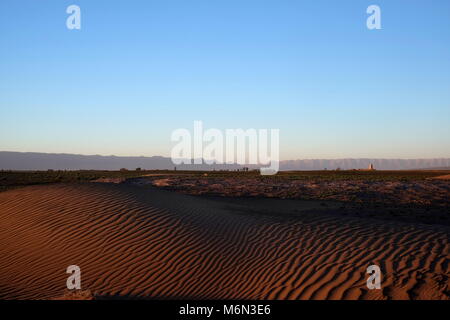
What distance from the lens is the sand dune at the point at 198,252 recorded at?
6.18 m

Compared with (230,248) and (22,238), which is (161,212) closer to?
(230,248)

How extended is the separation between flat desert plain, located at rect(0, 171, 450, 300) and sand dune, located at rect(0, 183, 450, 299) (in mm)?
23

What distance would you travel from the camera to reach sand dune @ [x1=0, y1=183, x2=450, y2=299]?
20.3 feet

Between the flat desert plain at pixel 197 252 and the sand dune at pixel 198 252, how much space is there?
0.02m

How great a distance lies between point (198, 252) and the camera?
8062mm

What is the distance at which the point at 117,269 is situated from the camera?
7223 mm

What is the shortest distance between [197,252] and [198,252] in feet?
0.08

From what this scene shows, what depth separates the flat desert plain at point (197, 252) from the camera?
616 centimetres

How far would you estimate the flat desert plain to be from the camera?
6160mm

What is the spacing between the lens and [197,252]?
805 cm
